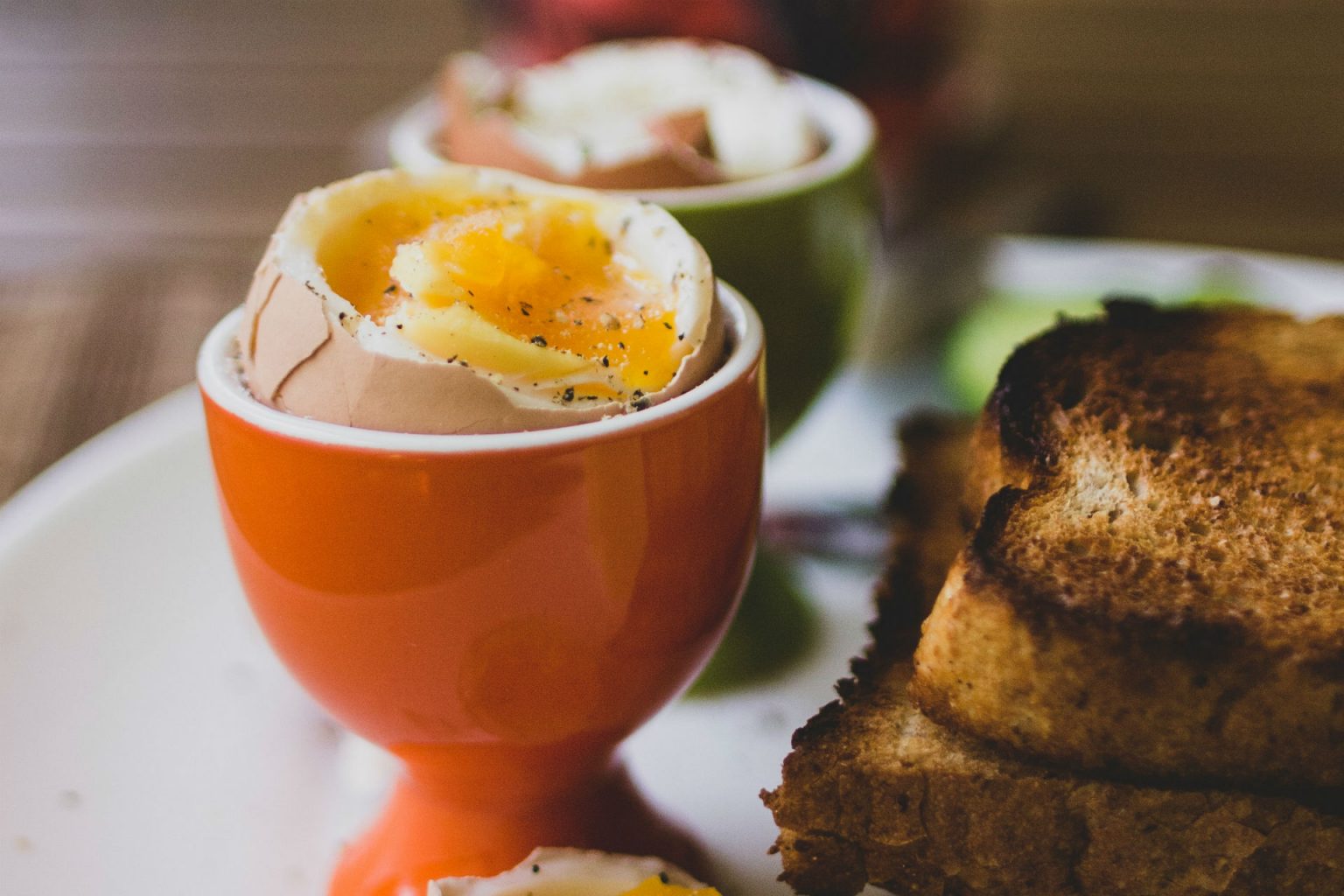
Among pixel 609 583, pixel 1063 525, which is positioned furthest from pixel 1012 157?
pixel 609 583

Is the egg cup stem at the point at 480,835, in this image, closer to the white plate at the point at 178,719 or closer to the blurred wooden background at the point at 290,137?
the white plate at the point at 178,719

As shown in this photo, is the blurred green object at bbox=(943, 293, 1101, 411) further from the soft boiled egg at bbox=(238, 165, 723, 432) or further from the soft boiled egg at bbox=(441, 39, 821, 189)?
the soft boiled egg at bbox=(238, 165, 723, 432)

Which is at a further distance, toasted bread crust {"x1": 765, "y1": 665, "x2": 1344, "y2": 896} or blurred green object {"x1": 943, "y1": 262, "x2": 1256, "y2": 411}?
blurred green object {"x1": 943, "y1": 262, "x2": 1256, "y2": 411}

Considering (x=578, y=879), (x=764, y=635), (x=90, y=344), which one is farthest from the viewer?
(x=90, y=344)

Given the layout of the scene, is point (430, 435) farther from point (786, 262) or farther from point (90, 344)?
point (90, 344)

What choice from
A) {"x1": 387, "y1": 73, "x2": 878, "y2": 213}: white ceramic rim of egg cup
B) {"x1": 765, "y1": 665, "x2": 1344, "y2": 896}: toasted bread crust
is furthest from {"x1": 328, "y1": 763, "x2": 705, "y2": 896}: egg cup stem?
{"x1": 387, "y1": 73, "x2": 878, "y2": 213}: white ceramic rim of egg cup

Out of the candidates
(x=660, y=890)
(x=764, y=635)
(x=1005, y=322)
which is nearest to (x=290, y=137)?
(x=1005, y=322)
